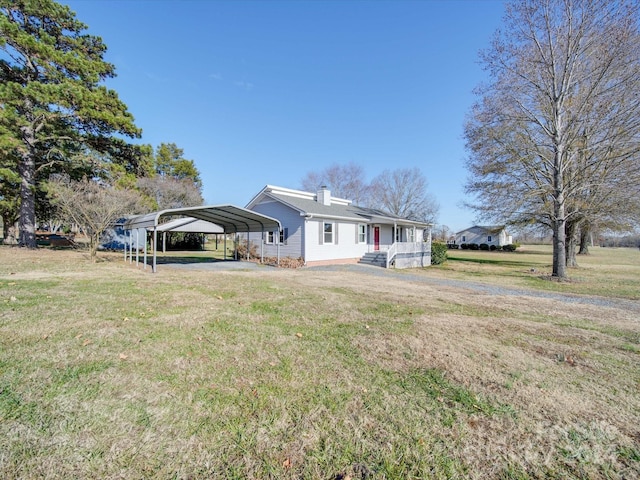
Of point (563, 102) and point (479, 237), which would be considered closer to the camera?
point (563, 102)

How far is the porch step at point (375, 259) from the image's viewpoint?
1866cm

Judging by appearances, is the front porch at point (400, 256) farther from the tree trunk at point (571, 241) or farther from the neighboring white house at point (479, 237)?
the neighboring white house at point (479, 237)

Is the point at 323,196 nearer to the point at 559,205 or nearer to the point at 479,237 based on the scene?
the point at 559,205

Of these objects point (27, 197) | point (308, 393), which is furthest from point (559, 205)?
point (27, 197)

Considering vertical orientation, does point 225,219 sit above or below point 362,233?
above

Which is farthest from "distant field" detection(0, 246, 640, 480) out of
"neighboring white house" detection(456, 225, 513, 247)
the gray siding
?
"neighboring white house" detection(456, 225, 513, 247)

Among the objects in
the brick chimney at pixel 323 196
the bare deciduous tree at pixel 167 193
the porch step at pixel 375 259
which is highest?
the bare deciduous tree at pixel 167 193

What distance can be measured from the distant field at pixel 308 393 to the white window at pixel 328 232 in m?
11.4

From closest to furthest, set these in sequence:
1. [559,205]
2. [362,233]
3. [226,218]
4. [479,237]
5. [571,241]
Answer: [559,205] → [226,218] → [362,233] → [571,241] → [479,237]

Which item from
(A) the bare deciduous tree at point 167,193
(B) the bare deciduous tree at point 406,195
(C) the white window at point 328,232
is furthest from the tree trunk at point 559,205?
(A) the bare deciduous tree at point 167,193

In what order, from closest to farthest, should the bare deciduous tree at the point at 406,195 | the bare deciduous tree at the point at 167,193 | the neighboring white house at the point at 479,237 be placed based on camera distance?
the bare deciduous tree at the point at 167,193 < the bare deciduous tree at the point at 406,195 < the neighboring white house at the point at 479,237

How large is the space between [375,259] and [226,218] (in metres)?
9.30

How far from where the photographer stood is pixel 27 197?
62.5 ft

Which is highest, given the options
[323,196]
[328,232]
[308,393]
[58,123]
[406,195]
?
[58,123]
